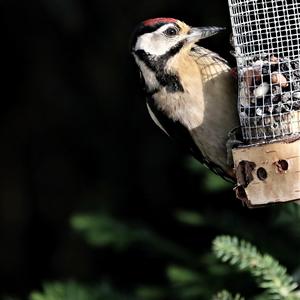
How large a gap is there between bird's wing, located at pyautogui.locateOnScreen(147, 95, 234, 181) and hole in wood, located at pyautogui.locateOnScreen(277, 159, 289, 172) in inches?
26.8

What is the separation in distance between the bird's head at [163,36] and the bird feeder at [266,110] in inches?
6.2

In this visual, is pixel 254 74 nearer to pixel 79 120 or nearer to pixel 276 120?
pixel 276 120

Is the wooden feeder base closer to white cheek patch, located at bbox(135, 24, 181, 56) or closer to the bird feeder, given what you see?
the bird feeder

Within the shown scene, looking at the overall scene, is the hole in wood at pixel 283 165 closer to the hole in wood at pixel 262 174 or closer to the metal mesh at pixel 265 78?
the hole in wood at pixel 262 174

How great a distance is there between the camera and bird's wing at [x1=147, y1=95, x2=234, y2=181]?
13.2ft

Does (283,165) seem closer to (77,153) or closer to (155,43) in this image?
(155,43)

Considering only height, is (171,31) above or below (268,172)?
above

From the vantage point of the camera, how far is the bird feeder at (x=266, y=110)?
340 cm

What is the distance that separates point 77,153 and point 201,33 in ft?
8.81

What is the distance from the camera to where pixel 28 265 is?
6.60 metres

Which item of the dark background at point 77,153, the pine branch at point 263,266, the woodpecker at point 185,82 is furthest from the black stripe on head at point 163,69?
the dark background at point 77,153

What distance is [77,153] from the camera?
21.4 ft

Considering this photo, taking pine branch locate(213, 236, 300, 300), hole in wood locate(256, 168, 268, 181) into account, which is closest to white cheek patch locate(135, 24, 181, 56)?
hole in wood locate(256, 168, 268, 181)

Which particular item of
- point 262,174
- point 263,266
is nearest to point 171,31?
point 262,174
